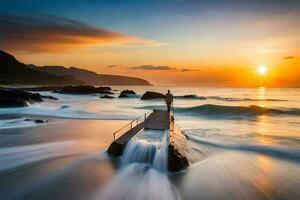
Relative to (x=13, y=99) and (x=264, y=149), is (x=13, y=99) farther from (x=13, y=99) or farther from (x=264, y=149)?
(x=264, y=149)

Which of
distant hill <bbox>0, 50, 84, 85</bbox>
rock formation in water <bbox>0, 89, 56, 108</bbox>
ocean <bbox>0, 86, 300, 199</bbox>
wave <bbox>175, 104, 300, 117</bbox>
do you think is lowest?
ocean <bbox>0, 86, 300, 199</bbox>

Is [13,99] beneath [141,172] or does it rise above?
above

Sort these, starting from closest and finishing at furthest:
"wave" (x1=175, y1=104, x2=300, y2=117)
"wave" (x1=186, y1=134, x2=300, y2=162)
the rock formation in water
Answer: "wave" (x1=186, y1=134, x2=300, y2=162) → "wave" (x1=175, y1=104, x2=300, y2=117) → the rock formation in water

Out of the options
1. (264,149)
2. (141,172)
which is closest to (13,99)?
(264,149)

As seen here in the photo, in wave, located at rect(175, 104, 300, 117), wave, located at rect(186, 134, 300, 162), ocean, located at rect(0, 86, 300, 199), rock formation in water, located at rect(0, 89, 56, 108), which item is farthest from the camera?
rock formation in water, located at rect(0, 89, 56, 108)

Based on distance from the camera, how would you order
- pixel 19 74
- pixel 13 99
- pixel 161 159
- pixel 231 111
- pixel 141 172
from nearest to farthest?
pixel 141 172, pixel 161 159, pixel 13 99, pixel 231 111, pixel 19 74

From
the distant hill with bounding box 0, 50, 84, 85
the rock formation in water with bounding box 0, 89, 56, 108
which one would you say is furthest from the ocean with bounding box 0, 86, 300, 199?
the distant hill with bounding box 0, 50, 84, 85

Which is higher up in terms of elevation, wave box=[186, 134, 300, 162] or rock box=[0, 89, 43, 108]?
rock box=[0, 89, 43, 108]

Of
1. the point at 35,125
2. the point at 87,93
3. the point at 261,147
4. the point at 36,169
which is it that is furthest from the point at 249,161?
the point at 87,93

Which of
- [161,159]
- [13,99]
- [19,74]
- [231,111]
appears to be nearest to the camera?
[161,159]

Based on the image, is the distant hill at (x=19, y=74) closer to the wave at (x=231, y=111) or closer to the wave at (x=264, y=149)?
the wave at (x=231, y=111)

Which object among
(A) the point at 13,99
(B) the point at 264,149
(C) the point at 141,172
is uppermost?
(A) the point at 13,99

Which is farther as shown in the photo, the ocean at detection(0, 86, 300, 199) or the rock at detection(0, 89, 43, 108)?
the rock at detection(0, 89, 43, 108)

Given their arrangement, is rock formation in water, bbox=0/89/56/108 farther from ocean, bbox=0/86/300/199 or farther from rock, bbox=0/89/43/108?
ocean, bbox=0/86/300/199
